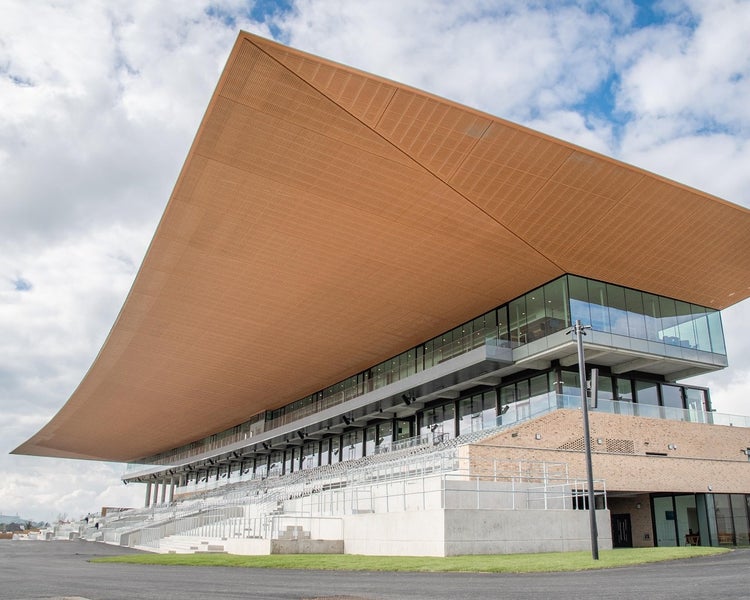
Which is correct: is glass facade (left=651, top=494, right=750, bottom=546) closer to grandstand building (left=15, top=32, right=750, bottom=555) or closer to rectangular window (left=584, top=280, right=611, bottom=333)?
grandstand building (left=15, top=32, right=750, bottom=555)

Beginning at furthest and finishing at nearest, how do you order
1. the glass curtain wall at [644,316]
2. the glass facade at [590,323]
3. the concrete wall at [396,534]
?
1. the glass facade at [590,323]
2. the glass curtain wall at [644,316]
3. the concrete wall at [396,534]

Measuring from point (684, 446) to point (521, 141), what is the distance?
1598 cm

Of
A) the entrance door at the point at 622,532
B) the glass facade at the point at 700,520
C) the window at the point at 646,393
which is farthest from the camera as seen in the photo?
the window at the point at 646,393

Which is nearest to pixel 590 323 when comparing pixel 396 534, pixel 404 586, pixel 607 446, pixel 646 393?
pixel 607 446

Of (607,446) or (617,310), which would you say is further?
(617,310)

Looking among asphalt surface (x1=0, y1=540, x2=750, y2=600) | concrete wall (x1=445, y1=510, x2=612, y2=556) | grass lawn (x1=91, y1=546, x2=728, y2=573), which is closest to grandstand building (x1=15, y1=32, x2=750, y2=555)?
concrete wall (x1=445, y1=510, x2=612, y2=556)

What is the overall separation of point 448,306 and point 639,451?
10597 mm

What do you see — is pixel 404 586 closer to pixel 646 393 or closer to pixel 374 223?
pixel 374 223

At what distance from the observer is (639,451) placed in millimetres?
27562

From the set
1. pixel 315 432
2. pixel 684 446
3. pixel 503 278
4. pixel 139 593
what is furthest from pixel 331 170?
pixel 315 432

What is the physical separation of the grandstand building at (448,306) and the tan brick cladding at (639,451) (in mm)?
89

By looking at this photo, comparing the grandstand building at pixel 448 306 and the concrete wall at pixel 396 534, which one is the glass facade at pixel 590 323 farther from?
the concrete wall at pixel 396 534

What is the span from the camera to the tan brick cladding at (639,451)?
2488cm

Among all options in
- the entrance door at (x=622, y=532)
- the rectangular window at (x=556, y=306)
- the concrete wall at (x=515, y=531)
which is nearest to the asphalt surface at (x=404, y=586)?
the concrete wall at (x=515, y=531)
